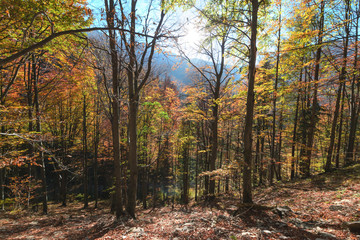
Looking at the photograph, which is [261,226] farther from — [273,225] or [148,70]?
[148,70]

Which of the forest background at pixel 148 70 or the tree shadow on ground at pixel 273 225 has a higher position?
the forest background at pixel 148 70

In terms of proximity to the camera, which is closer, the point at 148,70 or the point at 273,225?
the point at 273,225

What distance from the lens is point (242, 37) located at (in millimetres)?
7223

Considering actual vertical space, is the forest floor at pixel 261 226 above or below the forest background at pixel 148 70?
below

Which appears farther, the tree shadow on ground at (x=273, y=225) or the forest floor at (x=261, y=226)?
the forest floor at (x=261, y=226)

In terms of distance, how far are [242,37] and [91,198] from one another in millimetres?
21957

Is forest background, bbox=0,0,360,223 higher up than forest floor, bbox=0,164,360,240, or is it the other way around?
forest background, bbox=0,0,360,223

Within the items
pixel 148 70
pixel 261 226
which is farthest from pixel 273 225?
pixel 148 70

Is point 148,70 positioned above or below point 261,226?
above

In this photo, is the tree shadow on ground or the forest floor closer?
the tree shadow on ground

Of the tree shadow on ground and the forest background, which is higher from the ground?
the forest background

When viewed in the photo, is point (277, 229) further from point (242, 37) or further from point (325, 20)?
point (325, 20)

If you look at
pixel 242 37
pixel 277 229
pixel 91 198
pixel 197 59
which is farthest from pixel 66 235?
pixel 91 198

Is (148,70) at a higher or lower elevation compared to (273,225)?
higher
